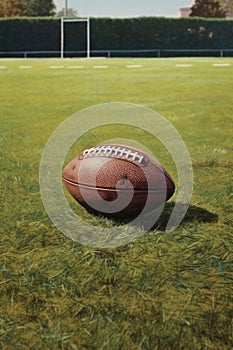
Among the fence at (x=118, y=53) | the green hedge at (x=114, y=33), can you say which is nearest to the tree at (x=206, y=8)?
the green hedge at (x=114, y=33)

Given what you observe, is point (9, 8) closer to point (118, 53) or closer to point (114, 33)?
point (114, 33)

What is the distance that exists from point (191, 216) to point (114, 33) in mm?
30014

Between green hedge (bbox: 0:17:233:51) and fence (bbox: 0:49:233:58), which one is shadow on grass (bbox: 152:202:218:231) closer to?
fence (bbox: 0:49:233:58)

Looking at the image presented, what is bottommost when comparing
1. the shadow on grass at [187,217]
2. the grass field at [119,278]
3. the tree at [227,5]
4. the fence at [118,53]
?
the fence at [118,53]

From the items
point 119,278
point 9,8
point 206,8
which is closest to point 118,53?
point 206,8

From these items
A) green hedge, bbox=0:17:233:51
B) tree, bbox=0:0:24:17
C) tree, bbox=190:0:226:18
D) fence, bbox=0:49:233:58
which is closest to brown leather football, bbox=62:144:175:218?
fence, bbox=0:49:233:58

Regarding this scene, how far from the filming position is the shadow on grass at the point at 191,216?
382 centimetres

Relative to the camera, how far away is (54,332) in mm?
2598

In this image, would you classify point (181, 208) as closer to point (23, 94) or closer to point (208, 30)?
point (23, 94)

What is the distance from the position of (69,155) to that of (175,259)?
3.10 m

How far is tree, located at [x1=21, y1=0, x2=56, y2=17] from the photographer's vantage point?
55.0 meters

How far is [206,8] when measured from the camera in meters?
47.3

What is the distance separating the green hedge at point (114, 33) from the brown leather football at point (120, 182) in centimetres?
2974

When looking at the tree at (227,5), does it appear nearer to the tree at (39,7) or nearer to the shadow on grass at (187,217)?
the tree at (39,7)
